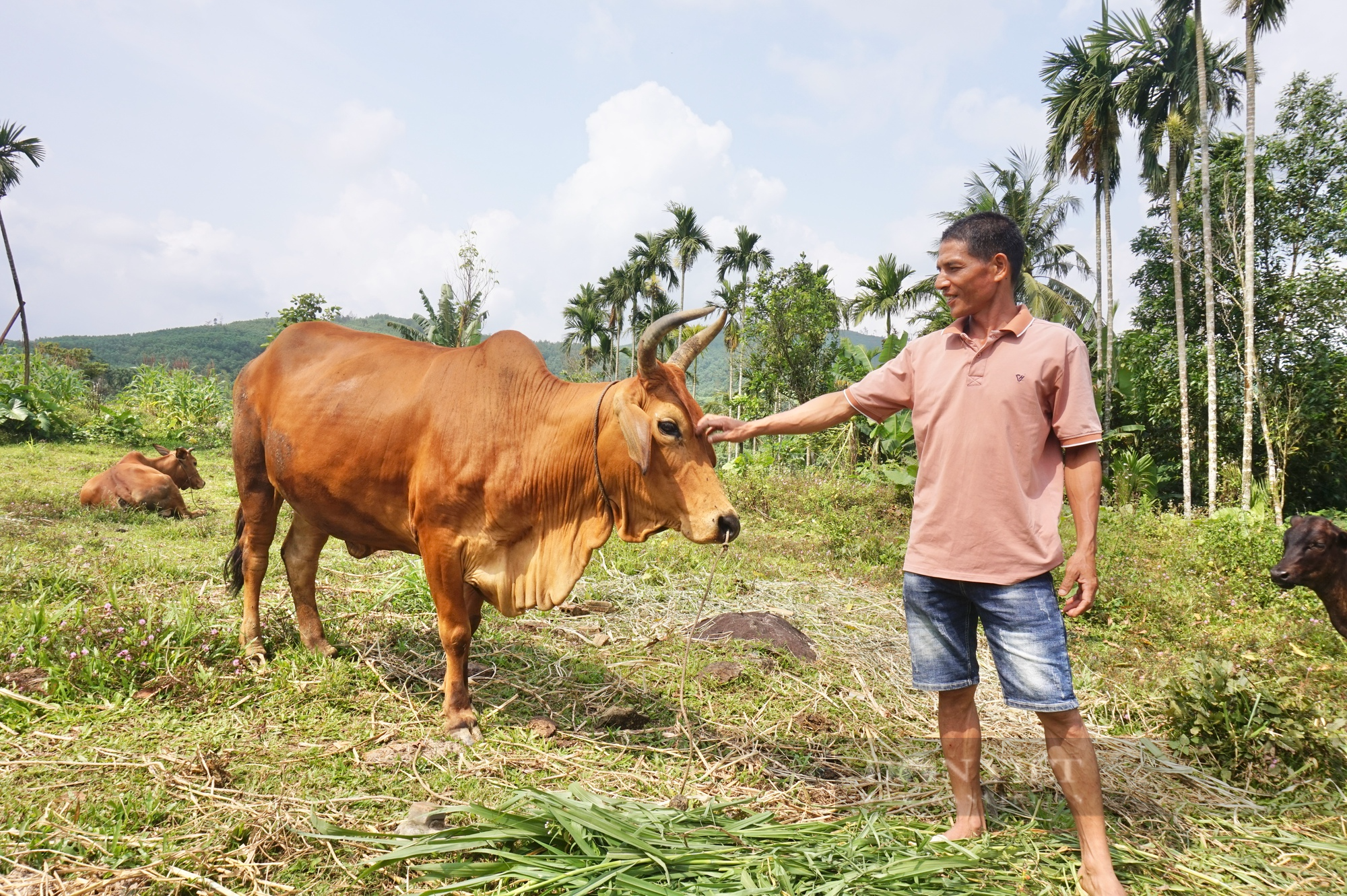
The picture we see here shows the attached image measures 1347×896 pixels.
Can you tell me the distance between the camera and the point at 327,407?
12.9 ft

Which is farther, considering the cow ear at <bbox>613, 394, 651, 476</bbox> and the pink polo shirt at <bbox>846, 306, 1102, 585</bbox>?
the cow ear at <bbox>613, 394, 651, 476</bbox>

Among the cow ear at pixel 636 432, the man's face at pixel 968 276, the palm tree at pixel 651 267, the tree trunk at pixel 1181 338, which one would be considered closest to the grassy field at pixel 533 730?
the cow ear at pixel 636 432

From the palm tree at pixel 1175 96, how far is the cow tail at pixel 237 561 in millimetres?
19971

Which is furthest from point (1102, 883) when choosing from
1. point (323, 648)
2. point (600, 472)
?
point (323, 648)

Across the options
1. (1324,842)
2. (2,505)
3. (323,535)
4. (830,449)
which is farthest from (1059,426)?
(830,449)

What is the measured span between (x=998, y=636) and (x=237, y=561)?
4.43m

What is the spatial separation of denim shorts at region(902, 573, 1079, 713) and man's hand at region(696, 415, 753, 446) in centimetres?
90

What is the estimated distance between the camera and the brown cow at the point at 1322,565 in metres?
4.48

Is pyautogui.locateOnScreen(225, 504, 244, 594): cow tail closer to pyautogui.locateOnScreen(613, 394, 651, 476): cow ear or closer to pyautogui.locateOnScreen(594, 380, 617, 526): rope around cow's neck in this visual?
pyautogui.locateOnScreen(594, 380, 617, 526): rope around cow's neck

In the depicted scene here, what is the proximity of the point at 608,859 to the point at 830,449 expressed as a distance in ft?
50.9

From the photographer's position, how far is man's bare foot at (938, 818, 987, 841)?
2.64 meters

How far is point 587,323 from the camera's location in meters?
49.6

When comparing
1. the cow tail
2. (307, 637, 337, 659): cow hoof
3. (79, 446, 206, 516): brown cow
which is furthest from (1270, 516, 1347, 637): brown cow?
(79, 446, 206, 516): brown cow

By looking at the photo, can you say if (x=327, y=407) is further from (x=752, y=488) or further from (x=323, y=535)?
(x=752, y=488)
